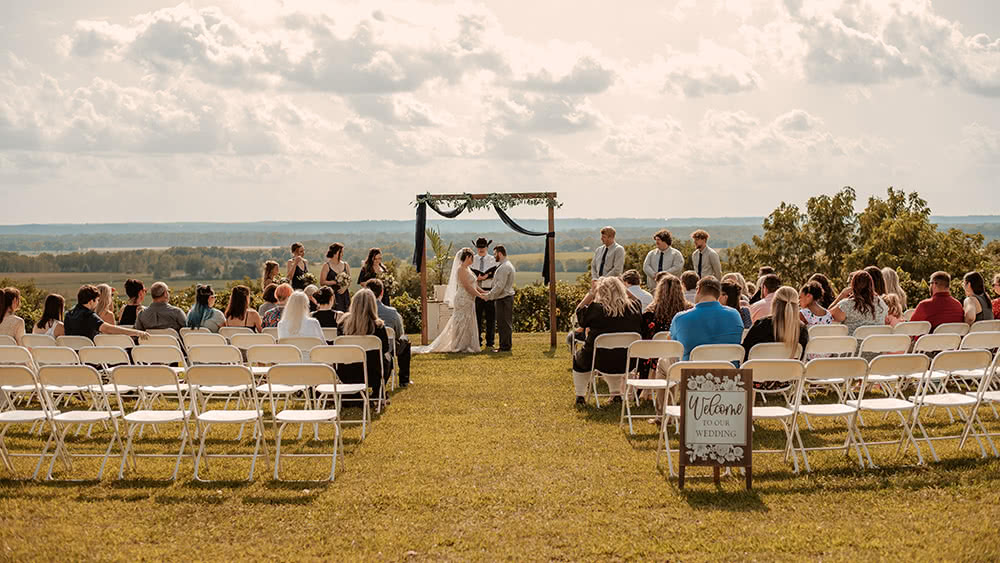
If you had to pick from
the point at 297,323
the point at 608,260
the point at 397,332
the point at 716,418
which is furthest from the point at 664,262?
the point at 716,418

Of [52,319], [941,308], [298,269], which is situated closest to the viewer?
[52,319]

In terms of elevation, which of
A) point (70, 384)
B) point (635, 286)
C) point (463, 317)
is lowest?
point (463, 317)

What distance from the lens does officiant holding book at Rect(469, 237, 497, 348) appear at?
1441 centimetres

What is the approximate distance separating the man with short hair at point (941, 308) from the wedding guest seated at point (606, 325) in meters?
3.42

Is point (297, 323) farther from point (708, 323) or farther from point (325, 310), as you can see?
point (708, 323)

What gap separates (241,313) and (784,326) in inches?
243

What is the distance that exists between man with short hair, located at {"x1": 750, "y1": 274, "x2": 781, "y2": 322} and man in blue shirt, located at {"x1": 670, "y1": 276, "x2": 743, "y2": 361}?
2186 millimetres

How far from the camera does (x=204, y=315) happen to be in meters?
10.3

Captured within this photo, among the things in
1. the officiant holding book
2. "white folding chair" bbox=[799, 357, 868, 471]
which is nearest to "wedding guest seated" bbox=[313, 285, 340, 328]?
the officiant holding book

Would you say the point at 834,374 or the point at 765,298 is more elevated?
the point at 765,298

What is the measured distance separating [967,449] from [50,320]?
893cm

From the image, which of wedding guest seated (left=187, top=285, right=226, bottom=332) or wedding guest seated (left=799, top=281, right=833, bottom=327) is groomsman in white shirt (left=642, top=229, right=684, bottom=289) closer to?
wedding guest seated (left=799, top=281, right=833, bottom=327)

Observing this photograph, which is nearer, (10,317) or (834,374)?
(834,374)

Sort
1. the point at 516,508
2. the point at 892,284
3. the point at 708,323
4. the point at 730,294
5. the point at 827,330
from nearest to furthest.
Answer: the point at 516,508
the point at 708,323
the point at 730,294
the point at 827,330
the point at 892,284
